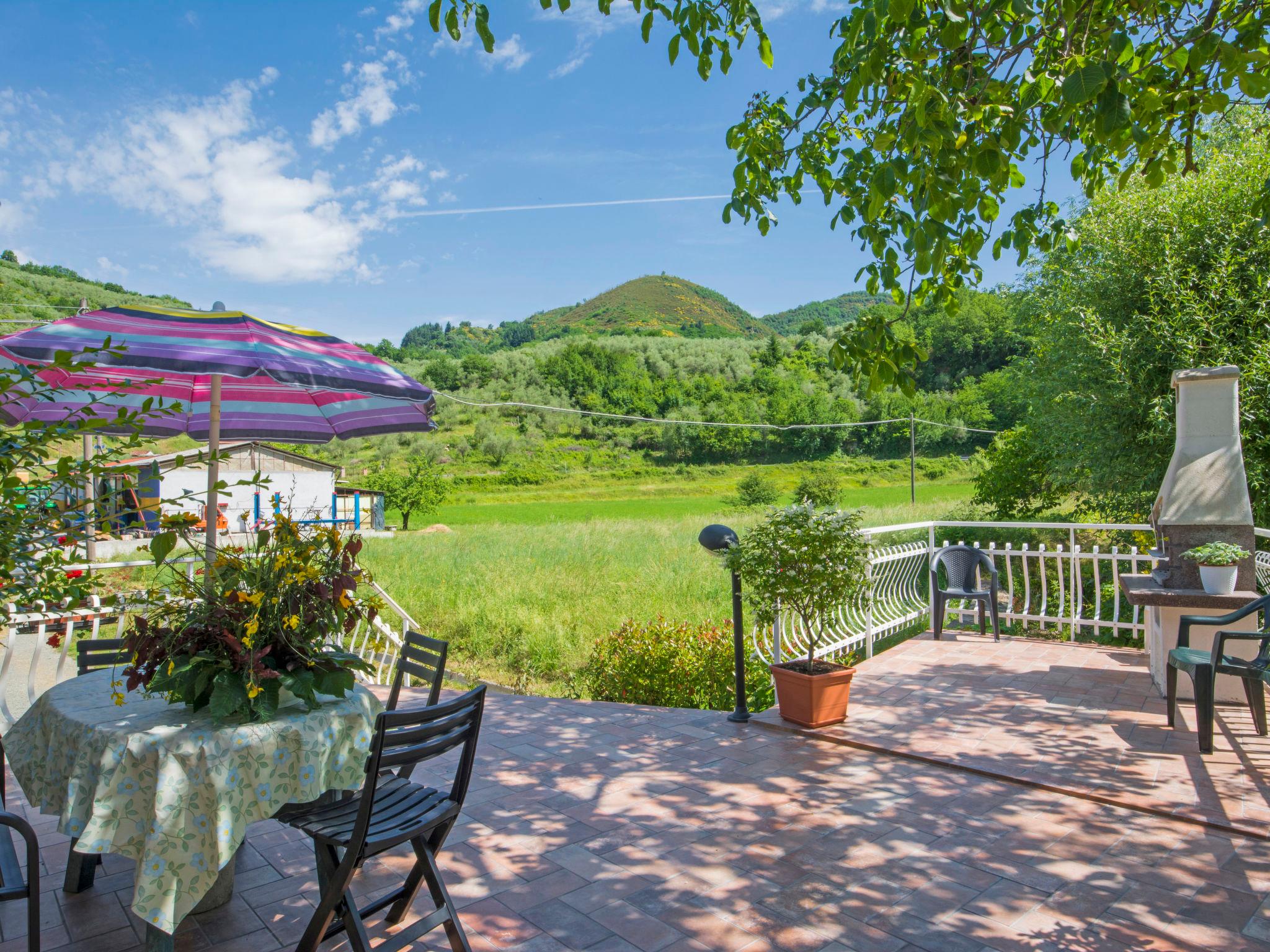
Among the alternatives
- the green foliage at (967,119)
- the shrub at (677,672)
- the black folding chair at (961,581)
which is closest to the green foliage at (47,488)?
the green foliage at (967,119)

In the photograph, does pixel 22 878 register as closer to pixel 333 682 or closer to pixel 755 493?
pixel 333 682

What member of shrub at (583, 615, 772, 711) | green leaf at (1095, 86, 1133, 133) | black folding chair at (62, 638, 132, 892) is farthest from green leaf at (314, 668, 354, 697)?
shrub at (583, 615, 772, 711)

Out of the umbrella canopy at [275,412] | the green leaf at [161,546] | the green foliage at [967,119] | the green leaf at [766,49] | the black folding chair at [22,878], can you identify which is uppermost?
the green leaf at [766,49]

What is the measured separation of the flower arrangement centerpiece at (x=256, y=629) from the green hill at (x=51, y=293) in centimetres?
2511

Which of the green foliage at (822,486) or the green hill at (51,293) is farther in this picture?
the green foliage at (822,486)

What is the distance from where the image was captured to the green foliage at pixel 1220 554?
15.6 feet

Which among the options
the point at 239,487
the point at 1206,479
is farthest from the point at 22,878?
the point at 1206,479

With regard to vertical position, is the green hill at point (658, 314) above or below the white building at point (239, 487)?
above

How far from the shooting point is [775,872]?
114 inches

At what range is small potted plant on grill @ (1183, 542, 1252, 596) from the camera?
4750 mm

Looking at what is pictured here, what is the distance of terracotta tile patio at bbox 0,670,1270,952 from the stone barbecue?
242cm

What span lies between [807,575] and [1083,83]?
2873mm

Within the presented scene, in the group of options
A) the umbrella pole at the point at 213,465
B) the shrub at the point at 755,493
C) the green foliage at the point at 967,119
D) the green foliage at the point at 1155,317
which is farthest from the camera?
the shrub at the point at 755,493

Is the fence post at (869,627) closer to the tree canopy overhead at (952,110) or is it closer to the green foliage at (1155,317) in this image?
the tree canopy overhead at (952,110)
